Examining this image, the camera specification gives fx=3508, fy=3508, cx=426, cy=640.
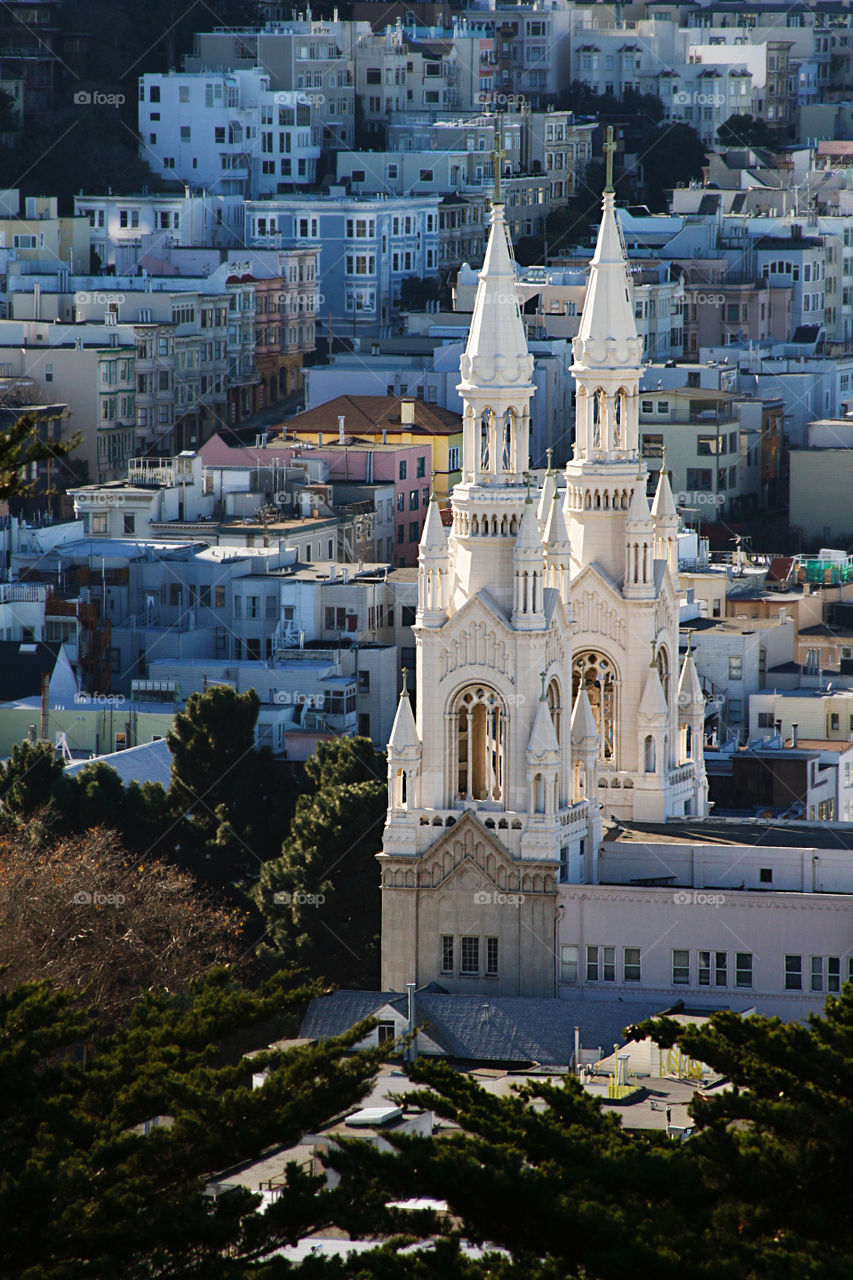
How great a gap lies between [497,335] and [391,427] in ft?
232

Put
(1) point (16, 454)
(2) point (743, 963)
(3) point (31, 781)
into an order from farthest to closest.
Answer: (3) point (31, 781) < (2) point (743, 963) < (1) point (16, 454)

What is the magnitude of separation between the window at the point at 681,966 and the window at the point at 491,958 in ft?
13.5

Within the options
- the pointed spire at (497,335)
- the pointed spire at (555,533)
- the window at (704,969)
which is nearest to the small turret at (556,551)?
the pointed spire at (555,533)

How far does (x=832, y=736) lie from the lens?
11519 cm

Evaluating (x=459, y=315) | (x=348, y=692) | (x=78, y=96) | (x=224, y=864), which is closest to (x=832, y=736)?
(x=348, y=692)

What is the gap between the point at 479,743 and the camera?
8044 centimetres

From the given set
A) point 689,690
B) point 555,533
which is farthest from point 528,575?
point 689,690

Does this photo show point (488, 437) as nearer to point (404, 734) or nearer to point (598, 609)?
point (404, 734)

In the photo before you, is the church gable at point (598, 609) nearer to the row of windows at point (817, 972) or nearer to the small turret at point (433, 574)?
the small turret at point (433, 574)

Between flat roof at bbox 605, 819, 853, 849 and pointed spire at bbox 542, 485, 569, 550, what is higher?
pointed spire at bbox 542, 485, 569, 550

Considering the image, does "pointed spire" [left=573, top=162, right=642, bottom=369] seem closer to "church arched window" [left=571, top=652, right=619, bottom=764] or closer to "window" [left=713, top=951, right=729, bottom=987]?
"church arched window" [left=571, top=652, right=619, bottom=764]

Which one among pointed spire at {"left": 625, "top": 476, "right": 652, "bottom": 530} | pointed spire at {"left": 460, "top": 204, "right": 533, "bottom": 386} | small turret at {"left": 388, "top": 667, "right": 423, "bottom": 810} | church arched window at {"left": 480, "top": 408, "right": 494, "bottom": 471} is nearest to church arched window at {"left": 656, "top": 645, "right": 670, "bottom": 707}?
pointed spire at {"left": 625, "top": 476, "right": 652, "bottom": 530}

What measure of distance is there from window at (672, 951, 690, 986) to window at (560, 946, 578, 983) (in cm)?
223

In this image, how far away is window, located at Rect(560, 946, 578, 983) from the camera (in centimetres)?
7975
